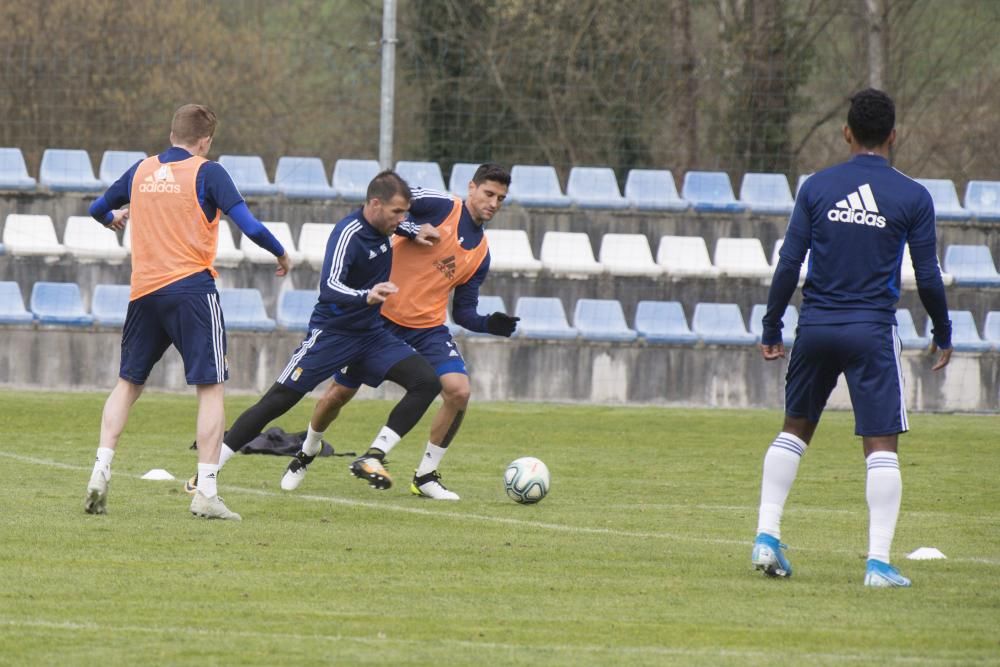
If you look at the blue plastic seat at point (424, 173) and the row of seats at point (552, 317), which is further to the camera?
the blue plastic seat at point (424, 173)

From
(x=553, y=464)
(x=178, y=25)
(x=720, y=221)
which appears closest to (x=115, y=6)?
(x=178, y=25)

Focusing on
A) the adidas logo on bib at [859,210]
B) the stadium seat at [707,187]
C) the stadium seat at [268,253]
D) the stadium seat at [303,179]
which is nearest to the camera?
the adidas logo on bib at [859,210]

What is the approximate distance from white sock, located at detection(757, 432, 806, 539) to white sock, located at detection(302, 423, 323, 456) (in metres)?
3.49

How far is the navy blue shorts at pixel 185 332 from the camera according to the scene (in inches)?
314

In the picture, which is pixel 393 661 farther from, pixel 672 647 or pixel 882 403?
pixel 882 403

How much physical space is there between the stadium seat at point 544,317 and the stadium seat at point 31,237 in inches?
206

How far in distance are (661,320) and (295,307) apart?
402cm

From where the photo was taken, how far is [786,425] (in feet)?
22.5

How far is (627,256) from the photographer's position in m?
18.8

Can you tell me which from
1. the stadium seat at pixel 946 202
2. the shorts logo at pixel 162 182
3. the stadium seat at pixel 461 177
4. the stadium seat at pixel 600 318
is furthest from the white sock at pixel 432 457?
the stadium seat at pixel 946 202

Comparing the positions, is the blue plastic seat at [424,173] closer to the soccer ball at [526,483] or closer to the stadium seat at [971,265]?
the stadium seat at [971,265]

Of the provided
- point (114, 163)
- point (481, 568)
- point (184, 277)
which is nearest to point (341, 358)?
point (184, 277)

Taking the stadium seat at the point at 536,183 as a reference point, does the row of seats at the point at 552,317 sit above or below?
below

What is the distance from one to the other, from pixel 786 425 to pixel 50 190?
14114 millimetres
